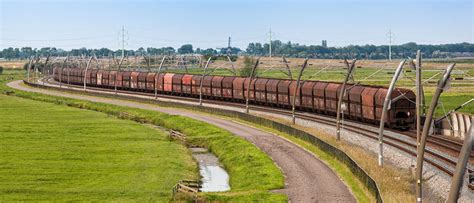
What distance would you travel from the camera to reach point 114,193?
44.2m

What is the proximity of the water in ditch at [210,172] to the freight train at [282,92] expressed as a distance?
15.5 meters

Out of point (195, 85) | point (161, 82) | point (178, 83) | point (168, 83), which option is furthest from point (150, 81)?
point (195, 85)

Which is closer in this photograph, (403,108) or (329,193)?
(329,193)

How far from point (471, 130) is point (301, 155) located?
37761 mm

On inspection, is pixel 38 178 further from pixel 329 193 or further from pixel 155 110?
pixel 155 110

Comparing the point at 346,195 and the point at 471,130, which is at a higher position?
the point at 471,130

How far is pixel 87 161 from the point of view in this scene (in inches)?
2291

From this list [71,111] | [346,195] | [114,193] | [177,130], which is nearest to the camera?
[346,195]

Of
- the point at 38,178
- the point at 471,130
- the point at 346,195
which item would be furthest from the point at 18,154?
the point at 471,130

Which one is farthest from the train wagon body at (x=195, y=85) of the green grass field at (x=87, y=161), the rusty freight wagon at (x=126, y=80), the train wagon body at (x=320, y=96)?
the train wagon body at (x=320, y=96)

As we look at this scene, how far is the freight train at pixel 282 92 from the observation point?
216 ft

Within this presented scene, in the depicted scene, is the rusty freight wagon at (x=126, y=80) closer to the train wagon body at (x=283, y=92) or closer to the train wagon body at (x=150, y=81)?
the train wagon body at (x=150, y=81)

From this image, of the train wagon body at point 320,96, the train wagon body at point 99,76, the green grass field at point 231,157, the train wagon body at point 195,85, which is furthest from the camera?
the train wagon body at point 99,76

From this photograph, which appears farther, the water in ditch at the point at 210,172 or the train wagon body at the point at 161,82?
the train wagon body at the point at 161,82
